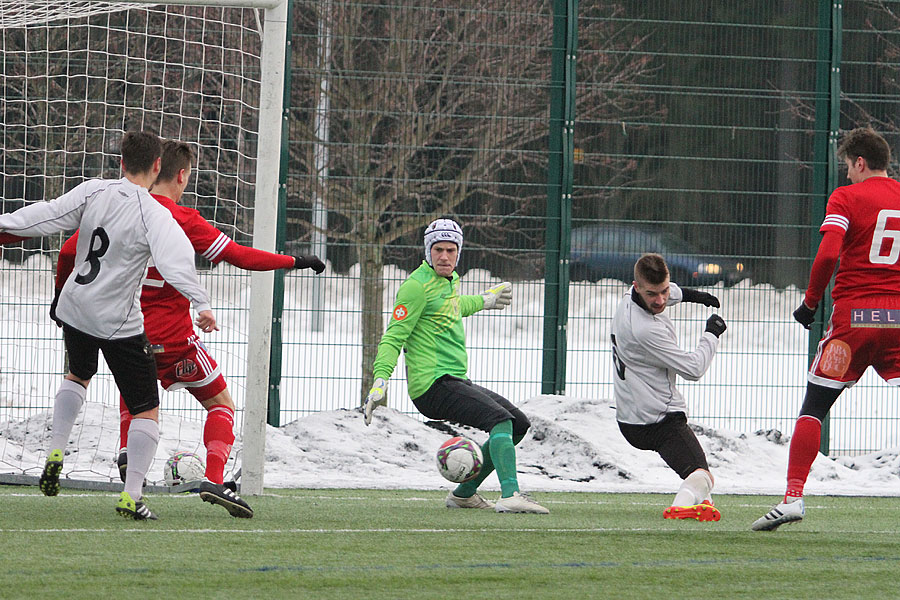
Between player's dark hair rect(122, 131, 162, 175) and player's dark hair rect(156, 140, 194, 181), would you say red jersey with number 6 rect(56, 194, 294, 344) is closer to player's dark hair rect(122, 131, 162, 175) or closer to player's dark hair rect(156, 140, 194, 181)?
player's dark hair rect(156, 140, 194, 181)

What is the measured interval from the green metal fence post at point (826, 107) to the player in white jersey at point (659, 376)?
4.04 meters

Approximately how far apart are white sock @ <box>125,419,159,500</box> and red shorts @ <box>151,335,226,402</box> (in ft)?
1.84

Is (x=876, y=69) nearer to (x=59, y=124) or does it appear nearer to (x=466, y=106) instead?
(x=466, y=106)

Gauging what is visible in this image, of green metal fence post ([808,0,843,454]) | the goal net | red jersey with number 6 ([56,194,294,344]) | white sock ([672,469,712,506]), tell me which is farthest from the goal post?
green metal fence post ([808,0,843,454])

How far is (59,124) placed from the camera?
8.76m

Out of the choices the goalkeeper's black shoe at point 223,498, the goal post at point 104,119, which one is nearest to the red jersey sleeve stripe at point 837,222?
the goalkeeper's black shoe at point 223,498

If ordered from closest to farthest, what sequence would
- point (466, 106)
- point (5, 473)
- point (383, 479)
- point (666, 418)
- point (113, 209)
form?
point (113, 209) → point (666, 418) → point (5, 473) → point (383, 479) → point (466, 106)

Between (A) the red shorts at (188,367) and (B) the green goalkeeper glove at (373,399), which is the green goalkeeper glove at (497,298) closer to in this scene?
(B) the green goalkeeper glove at (373,399)

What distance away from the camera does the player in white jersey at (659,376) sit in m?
6.64

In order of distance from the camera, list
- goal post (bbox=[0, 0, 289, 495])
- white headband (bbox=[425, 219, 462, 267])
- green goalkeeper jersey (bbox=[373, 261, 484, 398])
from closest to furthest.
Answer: green goalkeeper jersey (bbox=[373, 261, 484, 398])
white headband (bbox=[425, 219, 462, 267])
goal post (bbox=[0, 0, 289, 495])

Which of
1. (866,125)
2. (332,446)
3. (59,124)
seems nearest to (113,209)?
(59,124)

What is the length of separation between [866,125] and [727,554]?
6487mm

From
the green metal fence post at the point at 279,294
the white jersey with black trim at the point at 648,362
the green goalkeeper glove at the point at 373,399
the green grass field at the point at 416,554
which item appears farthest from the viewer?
the green metal fence post at the point at 279,294

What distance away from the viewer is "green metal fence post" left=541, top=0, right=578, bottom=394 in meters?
10.1
